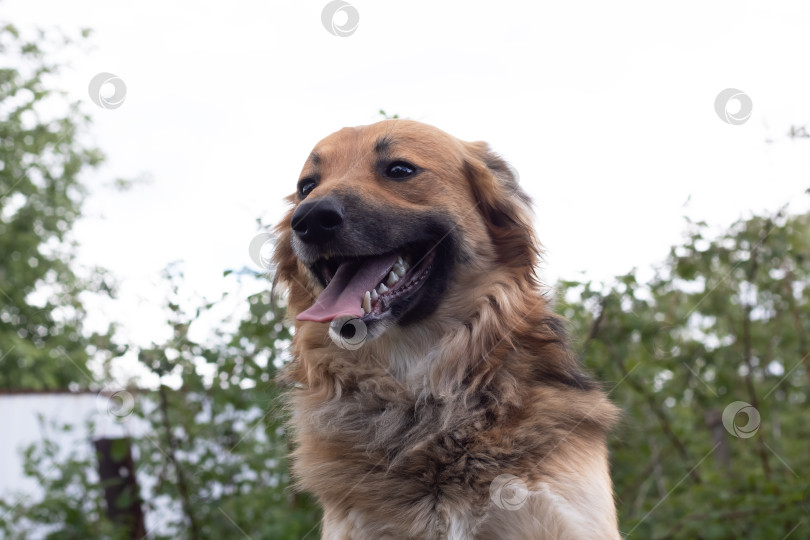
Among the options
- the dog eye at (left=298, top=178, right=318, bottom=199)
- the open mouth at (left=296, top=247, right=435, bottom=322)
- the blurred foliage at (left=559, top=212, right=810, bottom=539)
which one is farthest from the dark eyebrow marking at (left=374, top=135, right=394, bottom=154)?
the blurred foliage at (left=559, top=212, right=810, bottom=539)

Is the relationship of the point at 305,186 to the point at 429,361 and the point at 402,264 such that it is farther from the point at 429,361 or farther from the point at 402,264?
the point at 429,361

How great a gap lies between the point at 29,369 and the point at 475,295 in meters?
16.8

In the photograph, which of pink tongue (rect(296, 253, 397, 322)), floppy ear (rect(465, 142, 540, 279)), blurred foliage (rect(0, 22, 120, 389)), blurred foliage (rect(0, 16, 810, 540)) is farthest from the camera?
blurred foliage (rect(0, 22, 120, 389))

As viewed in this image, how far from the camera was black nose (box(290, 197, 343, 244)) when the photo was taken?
8.76 ft

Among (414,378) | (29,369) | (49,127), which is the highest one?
(49,127)

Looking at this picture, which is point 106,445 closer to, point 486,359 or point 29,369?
point 486,359

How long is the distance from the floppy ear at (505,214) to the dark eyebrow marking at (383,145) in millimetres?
391

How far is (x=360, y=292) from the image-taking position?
9.12ft

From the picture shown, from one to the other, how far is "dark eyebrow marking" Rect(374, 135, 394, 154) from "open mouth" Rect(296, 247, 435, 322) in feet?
1.31

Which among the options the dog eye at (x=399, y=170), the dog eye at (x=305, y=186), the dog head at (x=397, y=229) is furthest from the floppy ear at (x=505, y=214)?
the dog eye at (x=305, y=186)

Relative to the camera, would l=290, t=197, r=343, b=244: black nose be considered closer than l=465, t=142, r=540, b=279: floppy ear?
Yes

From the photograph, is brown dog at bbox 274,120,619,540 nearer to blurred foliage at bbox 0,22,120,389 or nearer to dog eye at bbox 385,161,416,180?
dog eye at bbox 385,161,416,180

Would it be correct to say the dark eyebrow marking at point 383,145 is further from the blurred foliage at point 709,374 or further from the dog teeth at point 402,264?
the blurred foliage at point 709,374

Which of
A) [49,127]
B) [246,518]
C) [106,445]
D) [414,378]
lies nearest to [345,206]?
[414,378]
